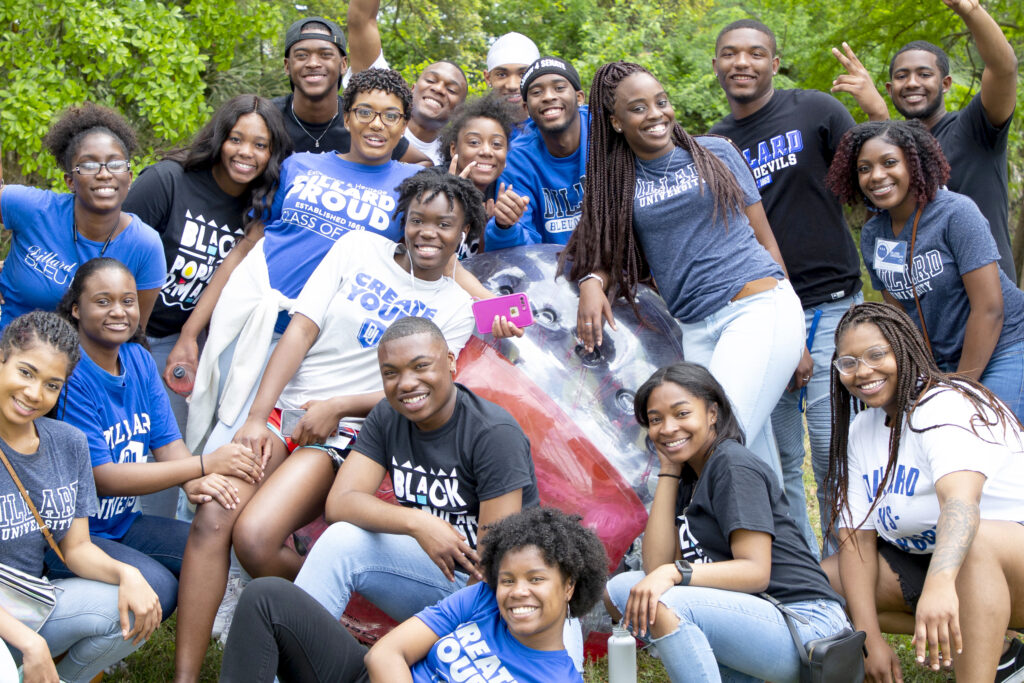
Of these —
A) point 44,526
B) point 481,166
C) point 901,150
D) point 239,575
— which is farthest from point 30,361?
point 901,150

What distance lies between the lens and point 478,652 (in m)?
3.21

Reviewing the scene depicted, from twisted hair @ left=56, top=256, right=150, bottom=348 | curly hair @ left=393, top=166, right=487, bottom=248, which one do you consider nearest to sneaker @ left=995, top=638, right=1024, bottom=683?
curly hair @ left=393, top=166, right=487, bottom=248

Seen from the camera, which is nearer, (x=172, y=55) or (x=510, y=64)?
(x=510, y=64)

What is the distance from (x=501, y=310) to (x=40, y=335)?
1.85m

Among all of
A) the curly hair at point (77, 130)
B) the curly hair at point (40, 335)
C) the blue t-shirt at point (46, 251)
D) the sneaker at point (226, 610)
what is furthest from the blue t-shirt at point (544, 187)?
the curly hair at point (40, 335)

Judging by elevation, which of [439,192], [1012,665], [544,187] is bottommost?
[1012,665]

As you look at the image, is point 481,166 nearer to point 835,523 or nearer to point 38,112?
point 835,523

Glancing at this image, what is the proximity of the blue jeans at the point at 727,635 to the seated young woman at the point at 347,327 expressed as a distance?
1.57 metres

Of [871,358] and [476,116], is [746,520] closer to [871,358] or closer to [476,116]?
[871,358]

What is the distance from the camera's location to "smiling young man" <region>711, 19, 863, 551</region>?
486 centimetres

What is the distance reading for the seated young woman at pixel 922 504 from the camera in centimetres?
343

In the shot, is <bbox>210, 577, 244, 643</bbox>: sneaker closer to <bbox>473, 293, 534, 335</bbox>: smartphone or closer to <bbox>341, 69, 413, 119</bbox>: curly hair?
<bbox>473, 293, 534, 335</bbox>: smartphone

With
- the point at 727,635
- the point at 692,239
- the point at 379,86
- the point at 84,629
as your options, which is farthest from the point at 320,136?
Result: the point at 727,635

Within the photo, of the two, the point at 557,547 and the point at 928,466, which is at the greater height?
the point at 928,466
